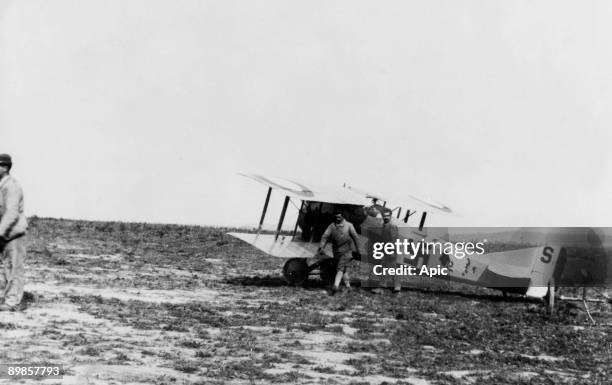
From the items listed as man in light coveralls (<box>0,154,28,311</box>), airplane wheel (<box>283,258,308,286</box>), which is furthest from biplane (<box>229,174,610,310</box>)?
man in light coveralls (<box>0,154,28,311</box>)

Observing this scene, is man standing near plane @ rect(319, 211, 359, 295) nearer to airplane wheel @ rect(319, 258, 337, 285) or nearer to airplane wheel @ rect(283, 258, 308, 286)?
airplane wheel @ rect(283, 258, 308, 286)

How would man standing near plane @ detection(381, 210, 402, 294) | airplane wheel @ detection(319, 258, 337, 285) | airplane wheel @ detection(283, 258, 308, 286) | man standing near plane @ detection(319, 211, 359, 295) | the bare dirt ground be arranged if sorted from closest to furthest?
the bare dirt ground → man standing near plane @ detection(319, 211, 359, 295) → man standing near plane @ detection(381, 210, 402, 294) → airplane wheel @ detection(283, 258, 308, 286) → airplane wheel @ detection(319, 258, 337, 285)

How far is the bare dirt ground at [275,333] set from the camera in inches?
299

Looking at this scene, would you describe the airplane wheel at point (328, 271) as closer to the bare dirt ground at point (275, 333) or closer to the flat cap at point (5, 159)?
the bare dirt ground at point (275, 333)

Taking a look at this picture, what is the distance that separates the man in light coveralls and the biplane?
659 cm

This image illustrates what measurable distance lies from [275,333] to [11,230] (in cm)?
418

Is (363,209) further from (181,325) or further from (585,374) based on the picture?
(585,374)

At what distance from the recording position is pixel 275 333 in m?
9.98

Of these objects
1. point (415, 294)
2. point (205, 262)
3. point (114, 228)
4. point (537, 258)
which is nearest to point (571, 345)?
point (537, 258)

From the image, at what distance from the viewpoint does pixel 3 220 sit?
30.3 feet

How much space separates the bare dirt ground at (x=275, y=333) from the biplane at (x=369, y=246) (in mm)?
500

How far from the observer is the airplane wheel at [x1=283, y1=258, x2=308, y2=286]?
15.6m

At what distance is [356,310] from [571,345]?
4.08 meters

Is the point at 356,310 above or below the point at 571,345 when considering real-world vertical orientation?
below
